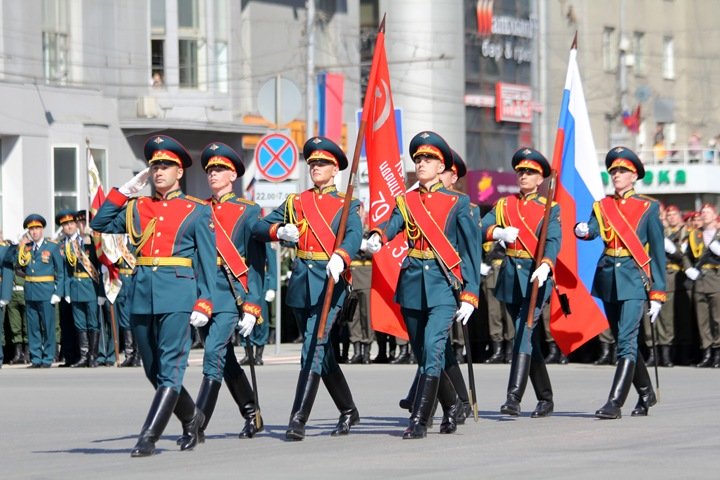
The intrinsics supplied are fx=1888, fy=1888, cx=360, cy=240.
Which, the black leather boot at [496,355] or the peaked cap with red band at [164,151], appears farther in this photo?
the black leather boot at [496,355]

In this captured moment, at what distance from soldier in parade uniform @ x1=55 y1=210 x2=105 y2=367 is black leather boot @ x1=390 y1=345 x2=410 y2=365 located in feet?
12.2

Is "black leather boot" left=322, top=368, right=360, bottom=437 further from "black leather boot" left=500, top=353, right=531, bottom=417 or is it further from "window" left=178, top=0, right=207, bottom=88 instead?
"window" left=178, top=0, right=207, bottom=88

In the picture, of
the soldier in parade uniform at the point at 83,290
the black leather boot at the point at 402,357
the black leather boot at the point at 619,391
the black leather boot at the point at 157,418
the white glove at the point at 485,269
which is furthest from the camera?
the soldier in parade uniform at the point at 83,290

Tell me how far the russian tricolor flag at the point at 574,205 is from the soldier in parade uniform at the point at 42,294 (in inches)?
332

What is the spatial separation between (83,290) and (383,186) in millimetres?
8571

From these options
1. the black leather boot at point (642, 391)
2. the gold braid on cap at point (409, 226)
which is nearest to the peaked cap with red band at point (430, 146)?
the gold braid on cap at point (409, 226)

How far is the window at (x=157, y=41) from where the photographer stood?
37312 millimetres

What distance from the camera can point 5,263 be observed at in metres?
23.9

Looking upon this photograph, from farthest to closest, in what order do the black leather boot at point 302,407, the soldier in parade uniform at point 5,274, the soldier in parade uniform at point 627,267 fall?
the soldier in parade uniform at point 5,274
the soldier in parade uniform at point 627,267
the black leather boot at point 302,407

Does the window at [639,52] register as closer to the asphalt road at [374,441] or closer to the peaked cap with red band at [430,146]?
the asphalt road at [374,441]

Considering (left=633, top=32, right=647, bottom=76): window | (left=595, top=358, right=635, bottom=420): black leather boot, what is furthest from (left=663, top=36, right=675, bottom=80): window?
(left=595, top=358, right=635, bottom=420): black leather boot

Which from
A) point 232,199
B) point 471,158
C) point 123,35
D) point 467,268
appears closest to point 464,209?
point 467,268

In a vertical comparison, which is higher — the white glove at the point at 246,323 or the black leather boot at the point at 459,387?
the white glove at the point at 246,323

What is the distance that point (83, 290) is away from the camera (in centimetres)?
2330
